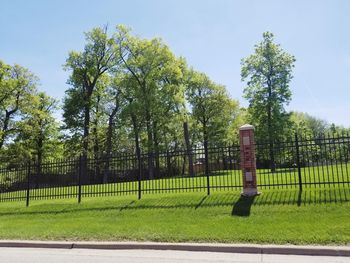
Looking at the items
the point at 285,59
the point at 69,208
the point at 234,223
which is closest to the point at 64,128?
the point at 285,59

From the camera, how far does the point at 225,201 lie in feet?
35.9

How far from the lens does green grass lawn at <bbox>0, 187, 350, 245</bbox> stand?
7910mm

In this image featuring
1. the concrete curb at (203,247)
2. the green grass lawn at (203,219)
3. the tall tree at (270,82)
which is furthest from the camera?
the tall tree at (270,82)

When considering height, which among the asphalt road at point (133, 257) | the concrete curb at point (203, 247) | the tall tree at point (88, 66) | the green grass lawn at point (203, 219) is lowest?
the asphalt road at point (133, 257)

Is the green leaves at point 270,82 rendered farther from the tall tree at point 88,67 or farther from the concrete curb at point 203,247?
the concrete curb at point 203,247

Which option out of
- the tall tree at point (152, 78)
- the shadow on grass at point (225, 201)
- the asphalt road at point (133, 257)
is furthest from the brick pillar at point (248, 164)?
the tall tree at point (152, 78)

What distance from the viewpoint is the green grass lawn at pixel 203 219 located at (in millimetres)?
7910

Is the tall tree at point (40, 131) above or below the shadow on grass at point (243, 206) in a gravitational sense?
above

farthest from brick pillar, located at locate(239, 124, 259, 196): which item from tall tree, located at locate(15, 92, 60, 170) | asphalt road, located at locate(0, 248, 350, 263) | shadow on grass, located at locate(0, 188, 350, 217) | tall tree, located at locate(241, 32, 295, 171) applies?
tall tree, located at locate(15, 92, 60, 170)

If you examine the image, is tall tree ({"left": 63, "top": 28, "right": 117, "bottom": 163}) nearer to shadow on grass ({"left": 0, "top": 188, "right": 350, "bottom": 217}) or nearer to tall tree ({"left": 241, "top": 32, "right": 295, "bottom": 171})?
tall tree ({"left": 241, "top": 32, "right": 295, "bottom": 171})

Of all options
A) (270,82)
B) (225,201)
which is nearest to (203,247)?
(225,201)

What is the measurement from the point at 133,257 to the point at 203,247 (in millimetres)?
1521

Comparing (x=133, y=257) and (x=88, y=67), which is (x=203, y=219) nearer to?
(x=133, y=257)

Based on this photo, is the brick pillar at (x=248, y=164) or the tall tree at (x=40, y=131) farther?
the tall tree at (x=40, y=131)
